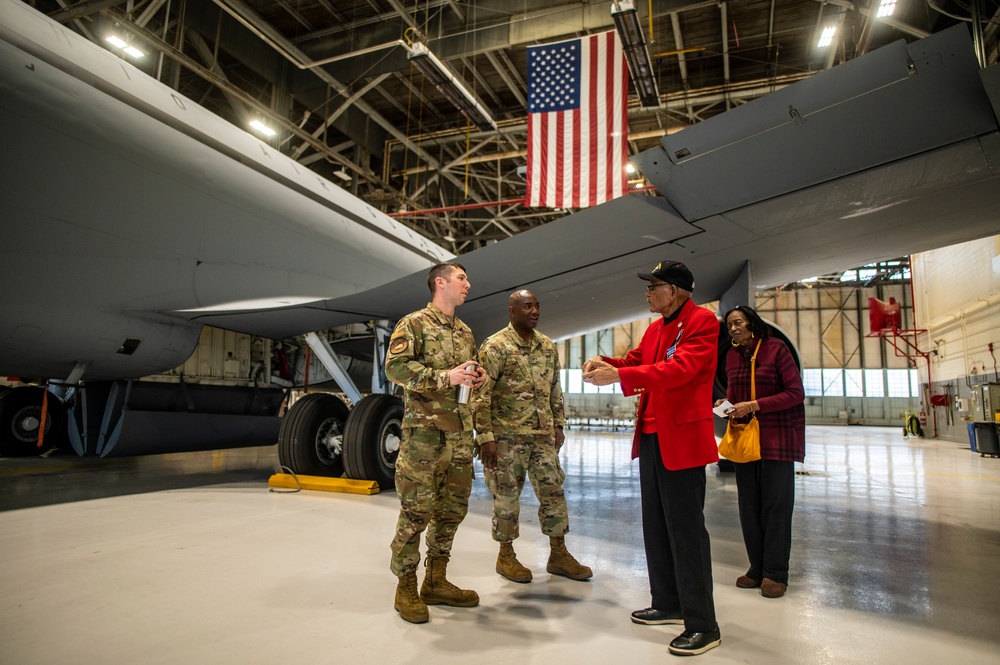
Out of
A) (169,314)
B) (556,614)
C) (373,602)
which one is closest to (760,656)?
(556,614)

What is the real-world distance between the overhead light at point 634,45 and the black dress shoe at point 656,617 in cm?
737

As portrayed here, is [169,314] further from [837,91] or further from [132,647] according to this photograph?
[837,91]

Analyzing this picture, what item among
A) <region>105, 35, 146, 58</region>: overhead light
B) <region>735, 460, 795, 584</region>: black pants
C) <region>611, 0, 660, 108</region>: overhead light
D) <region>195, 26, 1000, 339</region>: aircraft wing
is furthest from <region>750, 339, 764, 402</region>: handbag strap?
<region>105, 35, 146, 58</region>: overhead light

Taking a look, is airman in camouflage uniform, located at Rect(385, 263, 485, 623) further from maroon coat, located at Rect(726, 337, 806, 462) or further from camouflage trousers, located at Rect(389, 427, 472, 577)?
maroon coat, located at Rect(726, 337, 806, 462)

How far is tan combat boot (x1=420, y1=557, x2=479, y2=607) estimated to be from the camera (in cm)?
273

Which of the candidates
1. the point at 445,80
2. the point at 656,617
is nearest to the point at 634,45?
the point at 445,80

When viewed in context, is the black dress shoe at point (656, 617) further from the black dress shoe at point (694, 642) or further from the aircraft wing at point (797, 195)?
the aircraft wing at point (797, 195)

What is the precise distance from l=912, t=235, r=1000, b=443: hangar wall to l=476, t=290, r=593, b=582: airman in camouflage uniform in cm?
1330

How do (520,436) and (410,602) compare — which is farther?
(520,436)

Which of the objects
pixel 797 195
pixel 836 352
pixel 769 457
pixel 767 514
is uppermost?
pixel 836 352

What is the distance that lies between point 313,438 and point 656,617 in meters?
5.02

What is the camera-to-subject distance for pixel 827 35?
33.0 ft

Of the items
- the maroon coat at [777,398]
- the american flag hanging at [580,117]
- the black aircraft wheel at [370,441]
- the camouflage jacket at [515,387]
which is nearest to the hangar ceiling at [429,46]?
the american flag hanging at [580,117]

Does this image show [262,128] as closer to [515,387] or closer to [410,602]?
[515,387]
